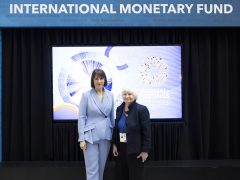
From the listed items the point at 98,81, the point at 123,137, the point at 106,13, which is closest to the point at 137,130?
the point at 123,137

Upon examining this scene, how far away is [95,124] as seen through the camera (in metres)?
3.65

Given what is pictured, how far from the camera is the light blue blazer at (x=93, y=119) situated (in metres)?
3.63

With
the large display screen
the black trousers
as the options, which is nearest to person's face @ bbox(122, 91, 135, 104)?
the black trousers

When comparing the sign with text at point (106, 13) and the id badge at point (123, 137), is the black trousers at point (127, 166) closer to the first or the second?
the id badge at point (123, 137)

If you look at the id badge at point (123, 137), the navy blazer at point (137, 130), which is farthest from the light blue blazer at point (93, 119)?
the navy blazer at point (137, 130)

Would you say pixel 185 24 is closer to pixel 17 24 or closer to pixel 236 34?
pixel 236 34

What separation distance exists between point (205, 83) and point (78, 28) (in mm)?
1718

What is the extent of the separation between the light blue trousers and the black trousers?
0.18m

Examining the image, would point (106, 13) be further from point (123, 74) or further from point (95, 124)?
point (95, 124)

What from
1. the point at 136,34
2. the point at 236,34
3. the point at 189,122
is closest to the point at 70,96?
the point at 136,34

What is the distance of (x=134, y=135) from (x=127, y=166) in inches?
12.4

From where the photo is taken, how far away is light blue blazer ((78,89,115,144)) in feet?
11.9

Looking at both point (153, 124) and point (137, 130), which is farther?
point (153, 124)

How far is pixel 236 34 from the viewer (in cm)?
516
